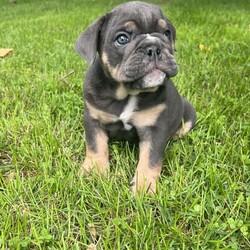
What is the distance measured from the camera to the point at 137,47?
2.71 meters

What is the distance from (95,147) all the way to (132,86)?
0.58m

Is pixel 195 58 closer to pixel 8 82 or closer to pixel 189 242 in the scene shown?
pixel 8 82

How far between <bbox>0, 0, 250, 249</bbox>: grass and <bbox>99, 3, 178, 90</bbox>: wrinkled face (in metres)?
0.68

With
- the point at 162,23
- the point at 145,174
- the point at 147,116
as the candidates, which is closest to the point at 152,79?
the point at 147,116

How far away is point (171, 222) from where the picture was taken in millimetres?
2404

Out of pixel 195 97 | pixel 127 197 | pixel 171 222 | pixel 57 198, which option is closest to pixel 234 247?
pixel 171 222

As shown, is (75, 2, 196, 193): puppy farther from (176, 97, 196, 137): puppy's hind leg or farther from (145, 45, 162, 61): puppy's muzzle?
(176, 97, 196, 137): puppy's hind leg

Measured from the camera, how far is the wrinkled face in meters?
2.70

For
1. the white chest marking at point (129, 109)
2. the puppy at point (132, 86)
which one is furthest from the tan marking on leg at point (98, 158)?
the white chest marking at point (129, 109)

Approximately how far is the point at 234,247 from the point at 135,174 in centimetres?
89

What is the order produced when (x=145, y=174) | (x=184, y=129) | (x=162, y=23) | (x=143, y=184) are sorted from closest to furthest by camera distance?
(x=143, y=184)
(x=145, y=174)
(x=162, y=23)
(x=184, y=129)

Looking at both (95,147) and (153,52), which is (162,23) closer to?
(153,52)

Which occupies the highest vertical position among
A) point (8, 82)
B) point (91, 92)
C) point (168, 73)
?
point (168, 73)

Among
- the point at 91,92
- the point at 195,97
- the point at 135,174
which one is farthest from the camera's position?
the point at 195,97
